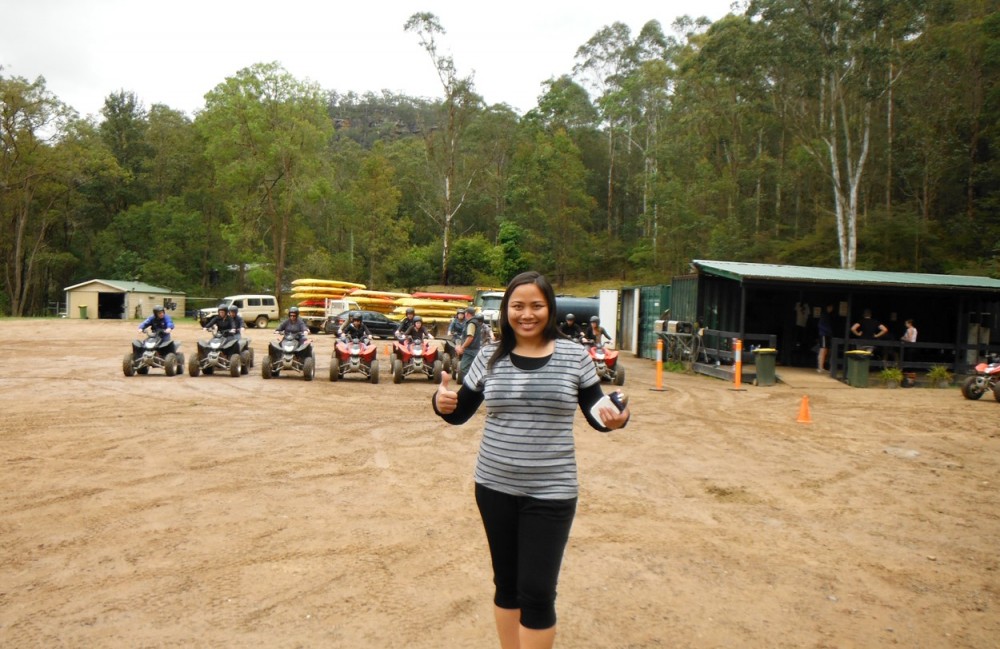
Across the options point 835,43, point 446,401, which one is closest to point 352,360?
point 446,401

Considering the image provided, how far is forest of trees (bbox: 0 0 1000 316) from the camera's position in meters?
32.2

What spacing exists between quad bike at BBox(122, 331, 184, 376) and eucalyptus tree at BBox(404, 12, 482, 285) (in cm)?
3104

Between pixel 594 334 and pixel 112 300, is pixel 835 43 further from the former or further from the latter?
pixel 112 300

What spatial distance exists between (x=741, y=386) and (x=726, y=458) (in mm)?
8820

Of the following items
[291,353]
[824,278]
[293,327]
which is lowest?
[291,353]

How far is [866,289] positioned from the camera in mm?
19156

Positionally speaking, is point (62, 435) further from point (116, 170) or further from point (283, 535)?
point (116, 170)

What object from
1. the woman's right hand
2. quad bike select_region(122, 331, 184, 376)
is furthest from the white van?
the woman's right hand

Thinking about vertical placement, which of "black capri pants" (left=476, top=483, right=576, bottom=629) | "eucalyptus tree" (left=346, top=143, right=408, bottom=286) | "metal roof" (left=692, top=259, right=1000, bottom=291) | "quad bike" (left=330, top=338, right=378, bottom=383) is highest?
"eucalyptus tree" (left=346, top=143, right=408, bottom=286)

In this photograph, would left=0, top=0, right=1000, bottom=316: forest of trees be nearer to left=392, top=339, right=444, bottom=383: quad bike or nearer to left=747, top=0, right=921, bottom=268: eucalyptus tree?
Result: left=747, top=0, right=921, bottom=268: eucalyptus tree

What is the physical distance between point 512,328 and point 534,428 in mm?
425

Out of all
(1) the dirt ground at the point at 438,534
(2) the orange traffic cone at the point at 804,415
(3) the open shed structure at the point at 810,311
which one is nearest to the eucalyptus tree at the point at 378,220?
(3) the open shed structure at the point at 810,311

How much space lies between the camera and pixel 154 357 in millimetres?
15625

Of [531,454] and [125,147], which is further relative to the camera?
[125,147]
